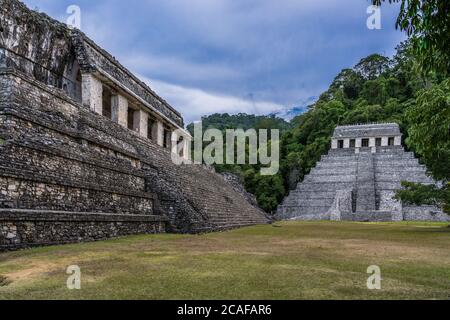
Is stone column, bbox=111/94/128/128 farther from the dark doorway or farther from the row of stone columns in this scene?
the dark doorway

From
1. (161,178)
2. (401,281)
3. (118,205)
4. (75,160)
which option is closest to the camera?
(401,281)

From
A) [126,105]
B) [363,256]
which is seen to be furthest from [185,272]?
[126,105]

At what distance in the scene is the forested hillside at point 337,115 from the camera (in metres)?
33.4

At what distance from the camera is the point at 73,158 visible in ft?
25.3

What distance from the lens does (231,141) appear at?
126 ft

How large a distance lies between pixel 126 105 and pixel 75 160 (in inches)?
324

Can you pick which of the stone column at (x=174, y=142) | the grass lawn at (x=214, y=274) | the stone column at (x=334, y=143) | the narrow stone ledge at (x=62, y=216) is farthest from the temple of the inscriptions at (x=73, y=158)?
the stone column at (x=334, y=143)

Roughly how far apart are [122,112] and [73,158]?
7.80 metres

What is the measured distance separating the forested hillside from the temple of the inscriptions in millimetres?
16419

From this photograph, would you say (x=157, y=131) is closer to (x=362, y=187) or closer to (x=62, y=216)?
(x=62, y=216)

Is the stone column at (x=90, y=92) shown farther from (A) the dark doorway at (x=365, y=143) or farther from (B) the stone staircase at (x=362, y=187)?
(A) the dark doorway at (x=365, y=143)

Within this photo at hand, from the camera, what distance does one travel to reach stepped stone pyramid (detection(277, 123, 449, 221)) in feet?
86.1

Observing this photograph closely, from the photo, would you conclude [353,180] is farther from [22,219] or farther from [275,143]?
[22,219]

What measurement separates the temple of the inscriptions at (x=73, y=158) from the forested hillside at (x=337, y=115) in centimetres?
1642
